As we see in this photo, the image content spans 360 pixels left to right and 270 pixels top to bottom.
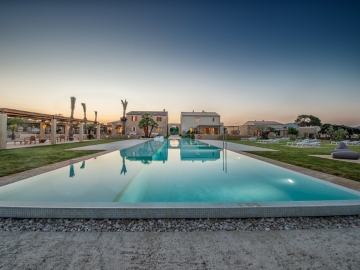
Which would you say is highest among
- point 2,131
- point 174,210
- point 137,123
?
point 137,123

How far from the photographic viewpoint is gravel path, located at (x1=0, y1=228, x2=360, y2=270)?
1.83 m

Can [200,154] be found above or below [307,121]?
below

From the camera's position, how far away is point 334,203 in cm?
304

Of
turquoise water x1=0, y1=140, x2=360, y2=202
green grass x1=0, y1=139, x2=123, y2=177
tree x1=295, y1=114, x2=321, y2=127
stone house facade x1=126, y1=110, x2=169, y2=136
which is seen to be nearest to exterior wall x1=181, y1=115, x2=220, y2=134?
stone house facade x1=126, y1=110, x2=169, y2=136

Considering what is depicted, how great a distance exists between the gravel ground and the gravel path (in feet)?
0.43

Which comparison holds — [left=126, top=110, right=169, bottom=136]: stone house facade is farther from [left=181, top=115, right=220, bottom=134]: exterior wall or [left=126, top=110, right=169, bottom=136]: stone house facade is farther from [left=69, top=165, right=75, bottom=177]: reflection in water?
[left=69, top=165, right=75, bottom=177]: reflection in water

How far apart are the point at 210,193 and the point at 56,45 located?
14.8 m

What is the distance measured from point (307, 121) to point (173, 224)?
2598 inches

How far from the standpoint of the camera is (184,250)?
2.07 m

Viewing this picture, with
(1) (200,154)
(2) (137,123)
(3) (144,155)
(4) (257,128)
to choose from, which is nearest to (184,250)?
(3) (144,155)

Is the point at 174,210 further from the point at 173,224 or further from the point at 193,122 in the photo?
the point at 193,122

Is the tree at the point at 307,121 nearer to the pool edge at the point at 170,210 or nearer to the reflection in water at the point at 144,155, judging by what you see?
the reflection in water at the point at 144,155

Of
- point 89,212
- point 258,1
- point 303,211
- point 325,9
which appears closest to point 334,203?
point 303,211

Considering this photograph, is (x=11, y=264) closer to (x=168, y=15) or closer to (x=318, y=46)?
(x=168, y=15)
